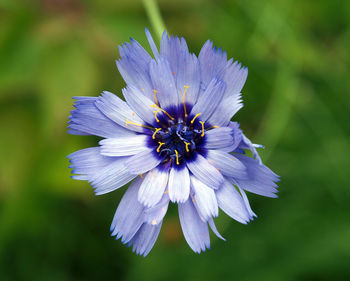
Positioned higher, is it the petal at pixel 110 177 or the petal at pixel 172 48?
the petal at pixel 172 48

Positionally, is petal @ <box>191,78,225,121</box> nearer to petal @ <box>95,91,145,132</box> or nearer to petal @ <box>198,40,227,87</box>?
petal @ <box>198,40,227,87</box>

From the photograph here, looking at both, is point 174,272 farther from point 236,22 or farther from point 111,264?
point 236,22

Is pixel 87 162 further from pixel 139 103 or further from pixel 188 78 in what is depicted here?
pixel 188 78

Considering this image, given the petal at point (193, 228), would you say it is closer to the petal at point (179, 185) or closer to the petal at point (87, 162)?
the petal at point (179, 185)

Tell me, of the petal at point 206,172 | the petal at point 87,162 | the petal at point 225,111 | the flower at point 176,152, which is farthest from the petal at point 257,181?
the petal at point 87,162

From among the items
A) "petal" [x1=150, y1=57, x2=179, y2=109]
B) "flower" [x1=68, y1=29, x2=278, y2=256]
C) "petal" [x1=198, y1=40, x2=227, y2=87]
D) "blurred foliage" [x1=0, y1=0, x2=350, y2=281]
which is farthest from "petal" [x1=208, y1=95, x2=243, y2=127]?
"blurred foliage" [x1=0, y1=0, x2=350, y2=281]

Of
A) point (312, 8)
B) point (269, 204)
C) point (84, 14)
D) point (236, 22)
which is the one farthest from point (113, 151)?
point (312, 8)
